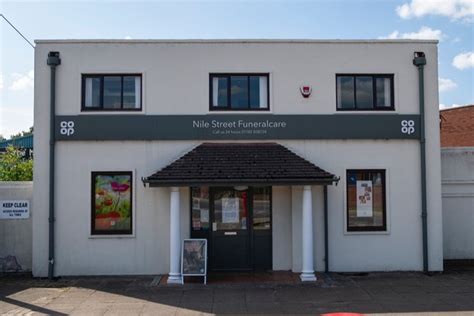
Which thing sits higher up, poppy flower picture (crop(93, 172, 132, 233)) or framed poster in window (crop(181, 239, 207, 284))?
poppy flower picture (crop(93, 172, 132, 233))

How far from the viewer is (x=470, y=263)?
41.0 feet

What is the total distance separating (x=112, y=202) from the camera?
11.4 m

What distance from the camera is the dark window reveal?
11.3 m

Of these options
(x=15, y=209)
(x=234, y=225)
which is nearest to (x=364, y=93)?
(x=234, y=225)

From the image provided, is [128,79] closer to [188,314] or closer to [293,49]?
[293,49]

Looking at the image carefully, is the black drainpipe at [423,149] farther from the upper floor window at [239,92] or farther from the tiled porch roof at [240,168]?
the upper floor window at [239,92]

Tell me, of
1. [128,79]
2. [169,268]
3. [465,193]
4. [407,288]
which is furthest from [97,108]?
[465,193]

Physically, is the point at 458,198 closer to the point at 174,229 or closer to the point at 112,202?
the point at 174,229

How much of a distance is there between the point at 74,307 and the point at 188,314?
7.10 feet

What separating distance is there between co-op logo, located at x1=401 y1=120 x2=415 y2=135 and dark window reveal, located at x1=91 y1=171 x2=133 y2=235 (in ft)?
22.0

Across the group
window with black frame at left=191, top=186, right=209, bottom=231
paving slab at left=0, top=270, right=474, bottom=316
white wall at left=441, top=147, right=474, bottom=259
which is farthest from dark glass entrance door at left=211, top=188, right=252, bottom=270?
white wall at left=441, top=147, right=474, bottom=259

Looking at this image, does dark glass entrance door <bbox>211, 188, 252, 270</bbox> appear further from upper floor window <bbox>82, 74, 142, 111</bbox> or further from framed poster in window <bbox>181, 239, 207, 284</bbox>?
upper floor window <bbox>82, 74, 142, 111</bbox>

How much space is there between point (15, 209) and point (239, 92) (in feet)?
20.3

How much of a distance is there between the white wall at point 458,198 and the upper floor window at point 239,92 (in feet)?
16.9
